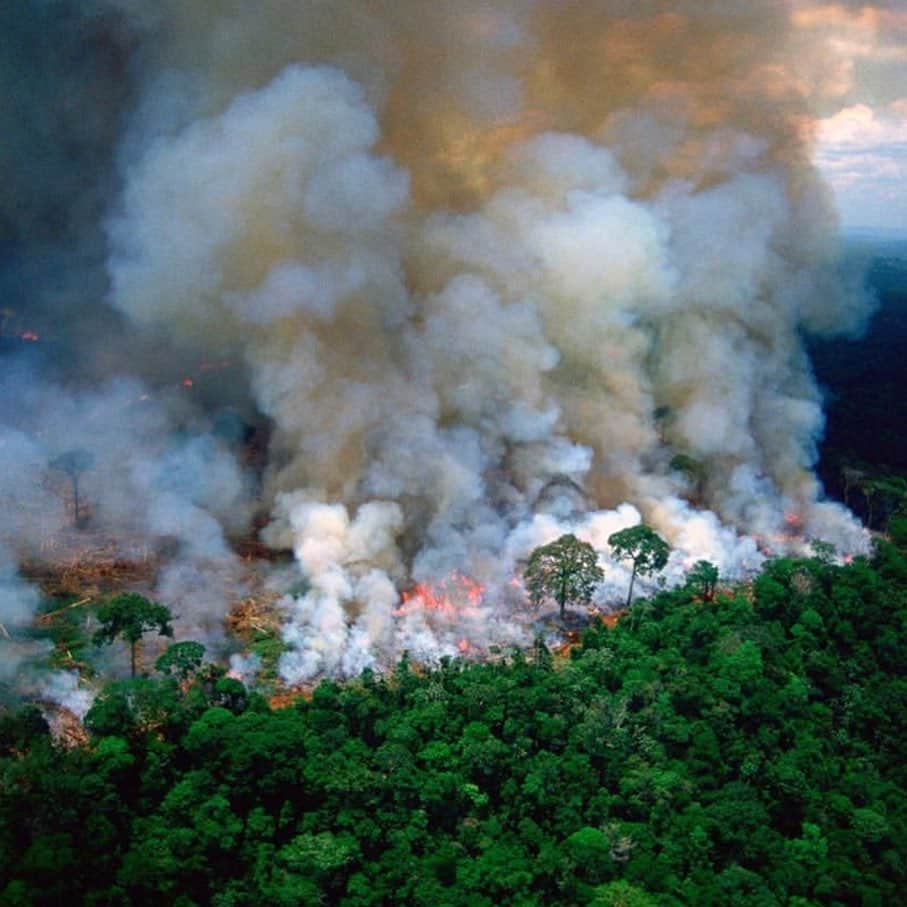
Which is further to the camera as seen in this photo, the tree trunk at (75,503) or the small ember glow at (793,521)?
the small ember glow at (793,521)

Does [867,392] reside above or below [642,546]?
above

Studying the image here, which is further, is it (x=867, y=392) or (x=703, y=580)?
(x=867, y=392)

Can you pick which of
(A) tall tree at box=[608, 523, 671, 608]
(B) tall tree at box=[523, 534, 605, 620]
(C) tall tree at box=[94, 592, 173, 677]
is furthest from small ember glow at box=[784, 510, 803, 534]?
(C) tall tree at box=[94, 592, 173, 677]

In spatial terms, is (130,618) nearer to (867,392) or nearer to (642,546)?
(642,546)

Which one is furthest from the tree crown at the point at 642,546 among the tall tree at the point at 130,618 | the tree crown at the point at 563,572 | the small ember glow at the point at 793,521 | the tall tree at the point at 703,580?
the tall tree at the point at 130,618

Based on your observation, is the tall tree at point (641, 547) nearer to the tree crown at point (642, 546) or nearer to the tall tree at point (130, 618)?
the tree crown at point (642, 546)

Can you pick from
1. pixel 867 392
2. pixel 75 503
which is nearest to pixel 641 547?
pixel 75 503
